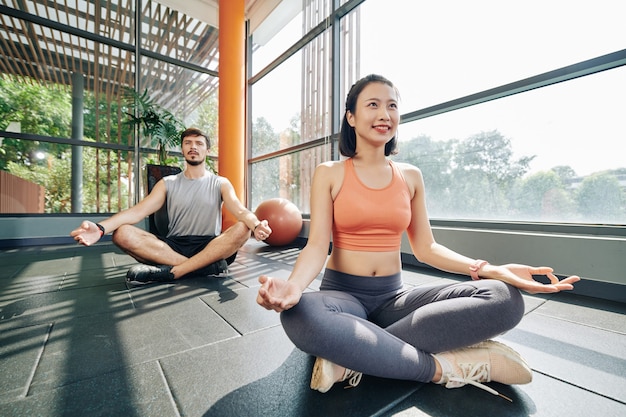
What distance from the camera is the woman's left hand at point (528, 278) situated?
754 millimetres

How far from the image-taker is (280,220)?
11.3 feet

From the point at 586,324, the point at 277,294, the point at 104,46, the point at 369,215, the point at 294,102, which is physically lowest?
the point at 586,324

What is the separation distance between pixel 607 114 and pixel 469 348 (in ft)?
5.83

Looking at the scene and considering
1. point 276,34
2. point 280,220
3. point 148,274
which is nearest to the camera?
point 148,274

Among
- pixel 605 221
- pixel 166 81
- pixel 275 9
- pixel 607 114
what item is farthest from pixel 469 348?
pixel 166 81

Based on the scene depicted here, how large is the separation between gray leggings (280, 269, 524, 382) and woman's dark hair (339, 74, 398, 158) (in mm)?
551

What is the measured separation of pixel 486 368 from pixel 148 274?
1.85m

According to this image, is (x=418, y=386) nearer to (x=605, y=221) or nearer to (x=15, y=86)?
(x=605, y=221)

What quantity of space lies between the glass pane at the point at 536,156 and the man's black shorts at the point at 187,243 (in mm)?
1964

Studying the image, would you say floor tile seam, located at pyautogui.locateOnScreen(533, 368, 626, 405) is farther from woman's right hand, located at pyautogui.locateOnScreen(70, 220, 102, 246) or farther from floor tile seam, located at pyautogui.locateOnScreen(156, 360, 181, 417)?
woman's right hand, located at pyautogui.locateOnScreen(70, 220, 102, 246)

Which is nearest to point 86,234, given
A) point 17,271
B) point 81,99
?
point 17,271

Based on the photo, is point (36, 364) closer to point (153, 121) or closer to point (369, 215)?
Result: point (369, 215)

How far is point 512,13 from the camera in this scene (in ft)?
6.98

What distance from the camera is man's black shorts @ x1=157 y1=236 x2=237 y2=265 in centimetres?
221
